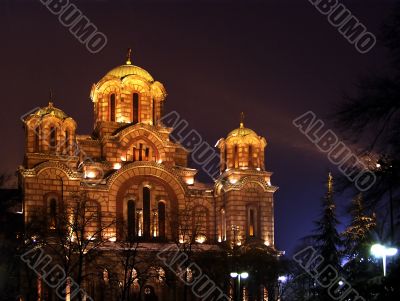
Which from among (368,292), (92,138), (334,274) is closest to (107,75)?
(92,138)

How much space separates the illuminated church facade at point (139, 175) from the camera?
4769 cm

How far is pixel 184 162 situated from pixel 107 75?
815cm

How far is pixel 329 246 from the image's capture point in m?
42.7

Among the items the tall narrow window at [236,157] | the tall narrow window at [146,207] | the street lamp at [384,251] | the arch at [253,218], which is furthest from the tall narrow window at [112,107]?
the street lamp at [384,251]

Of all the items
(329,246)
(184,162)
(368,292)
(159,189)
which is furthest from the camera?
(184,162)

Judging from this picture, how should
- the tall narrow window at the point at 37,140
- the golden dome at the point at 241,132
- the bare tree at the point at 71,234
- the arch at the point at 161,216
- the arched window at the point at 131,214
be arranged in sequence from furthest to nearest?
the golden dome at the point at 241,132
the arch at the point at 161,216
the arched window at the point at 131,214
the tall narrow window at the point at 37,140
the bare tree at the point at 71,234

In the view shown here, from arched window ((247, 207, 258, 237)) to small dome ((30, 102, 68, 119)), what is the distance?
44.1 feet

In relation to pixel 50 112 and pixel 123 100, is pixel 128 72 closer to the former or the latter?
pixel 123 100

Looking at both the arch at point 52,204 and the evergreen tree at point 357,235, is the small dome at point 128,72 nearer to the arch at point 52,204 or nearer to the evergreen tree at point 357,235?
the arch at point 52,204

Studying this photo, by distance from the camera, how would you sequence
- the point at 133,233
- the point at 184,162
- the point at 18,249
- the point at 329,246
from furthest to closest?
the point at 184,162, the point at 133,233, the point at 329,246, the point at 18,249

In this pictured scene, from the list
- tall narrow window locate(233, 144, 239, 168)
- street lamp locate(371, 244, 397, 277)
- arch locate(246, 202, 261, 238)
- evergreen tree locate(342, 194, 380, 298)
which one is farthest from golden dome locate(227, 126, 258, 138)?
street lamp locate(371, 244, 397, 277)

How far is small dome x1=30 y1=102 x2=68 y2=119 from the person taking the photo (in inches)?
1930

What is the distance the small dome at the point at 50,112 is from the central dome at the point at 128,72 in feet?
17.8

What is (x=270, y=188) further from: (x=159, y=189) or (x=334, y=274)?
(x=334, y=274)
